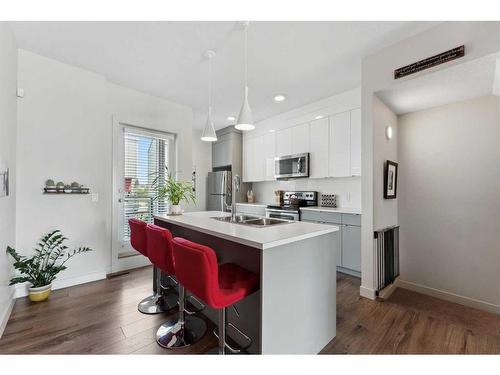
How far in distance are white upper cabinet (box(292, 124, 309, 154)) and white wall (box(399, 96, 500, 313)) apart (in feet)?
4.65

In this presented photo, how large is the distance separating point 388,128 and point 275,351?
8.94 ft

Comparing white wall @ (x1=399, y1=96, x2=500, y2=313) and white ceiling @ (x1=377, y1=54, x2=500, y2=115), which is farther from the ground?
white ceiling @ (x1=377, y1=54, x2=500, y2=115)

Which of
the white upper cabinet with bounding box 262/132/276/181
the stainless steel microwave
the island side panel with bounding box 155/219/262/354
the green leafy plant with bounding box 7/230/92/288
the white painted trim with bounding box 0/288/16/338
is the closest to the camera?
the island side panel with bounding box 155/219/262/354

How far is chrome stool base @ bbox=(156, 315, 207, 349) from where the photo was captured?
1755mm

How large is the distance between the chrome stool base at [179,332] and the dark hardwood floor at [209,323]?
0.18 ft

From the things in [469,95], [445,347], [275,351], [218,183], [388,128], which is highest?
[469,95]

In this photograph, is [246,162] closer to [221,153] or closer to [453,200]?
[221,153]

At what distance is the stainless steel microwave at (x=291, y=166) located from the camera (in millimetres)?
4008

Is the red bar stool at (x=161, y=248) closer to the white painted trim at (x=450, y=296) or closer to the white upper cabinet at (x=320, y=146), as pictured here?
the white upper cabinet at (x=320, y=146)

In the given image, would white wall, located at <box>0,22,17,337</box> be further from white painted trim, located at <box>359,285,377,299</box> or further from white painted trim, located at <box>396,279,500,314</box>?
white painted trim, located at <box>396,279,500,314</box>

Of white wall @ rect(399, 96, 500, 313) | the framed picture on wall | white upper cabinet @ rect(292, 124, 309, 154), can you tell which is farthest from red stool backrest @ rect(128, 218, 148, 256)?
white wall @ rect(399, 96, 500, 313)
